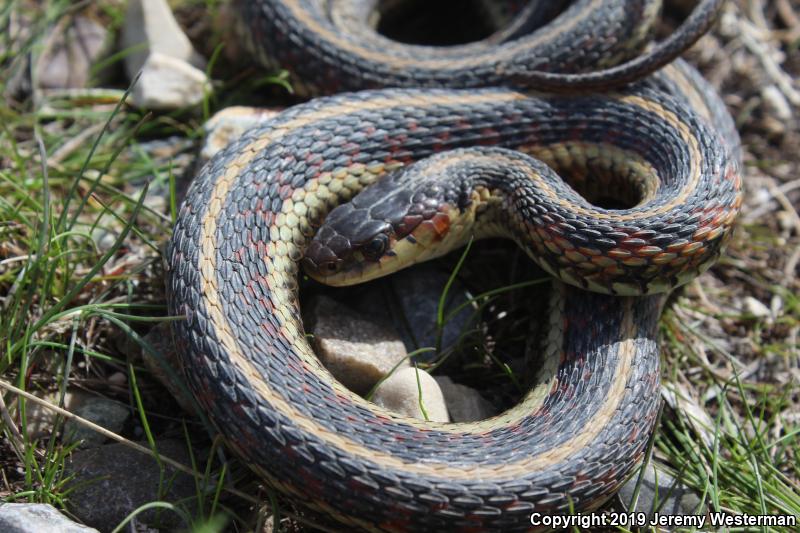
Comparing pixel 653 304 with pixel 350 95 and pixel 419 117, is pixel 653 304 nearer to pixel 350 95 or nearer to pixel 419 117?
pixel 419 117

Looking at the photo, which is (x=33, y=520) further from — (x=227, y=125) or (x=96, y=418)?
(x=227, y=125)

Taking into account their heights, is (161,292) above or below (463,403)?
above

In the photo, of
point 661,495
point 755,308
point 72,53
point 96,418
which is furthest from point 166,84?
point 755,308

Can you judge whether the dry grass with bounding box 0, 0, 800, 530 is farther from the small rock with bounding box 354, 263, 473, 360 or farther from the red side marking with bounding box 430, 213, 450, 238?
the red side marking with bounding box 430, 213, 450, 238

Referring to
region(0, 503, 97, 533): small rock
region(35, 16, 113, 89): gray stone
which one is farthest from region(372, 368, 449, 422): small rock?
region(35, 16, 113, 89): gray stone

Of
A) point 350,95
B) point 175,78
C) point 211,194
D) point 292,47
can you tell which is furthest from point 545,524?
point 175,78

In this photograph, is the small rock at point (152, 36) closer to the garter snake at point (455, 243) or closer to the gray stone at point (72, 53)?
the gray stone at point (72, 53)

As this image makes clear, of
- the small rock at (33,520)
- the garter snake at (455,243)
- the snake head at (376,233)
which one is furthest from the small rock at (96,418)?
the snake head at (376,233)
